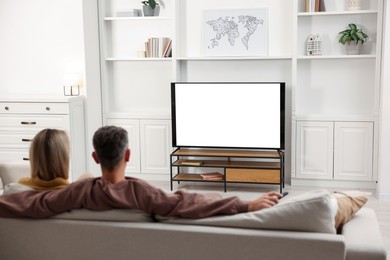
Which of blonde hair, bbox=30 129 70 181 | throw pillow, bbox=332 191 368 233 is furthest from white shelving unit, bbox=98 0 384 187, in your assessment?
blonde hair, bbox=30 129 70 181

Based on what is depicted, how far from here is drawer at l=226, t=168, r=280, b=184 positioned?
208 inches

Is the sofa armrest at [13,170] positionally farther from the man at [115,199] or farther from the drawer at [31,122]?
the man at [115,199]

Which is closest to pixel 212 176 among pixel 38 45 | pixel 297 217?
pixel 38 45

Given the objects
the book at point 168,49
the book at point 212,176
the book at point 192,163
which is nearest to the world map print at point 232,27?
the book at point 168,49

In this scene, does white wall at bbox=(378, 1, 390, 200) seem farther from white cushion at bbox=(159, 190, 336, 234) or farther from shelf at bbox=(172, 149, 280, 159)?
white cushion at bbox=(159, 190, 336, 234)

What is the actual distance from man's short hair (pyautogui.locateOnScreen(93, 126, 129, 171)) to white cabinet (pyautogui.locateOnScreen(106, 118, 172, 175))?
3.64 metres

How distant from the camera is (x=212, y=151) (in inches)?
220

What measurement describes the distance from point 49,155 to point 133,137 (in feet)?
11.9

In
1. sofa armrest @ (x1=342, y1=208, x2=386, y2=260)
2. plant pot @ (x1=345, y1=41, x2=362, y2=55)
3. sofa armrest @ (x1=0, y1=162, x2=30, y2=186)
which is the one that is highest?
plant pot @ (x1=345, y1=41, x2=362, y2=55)

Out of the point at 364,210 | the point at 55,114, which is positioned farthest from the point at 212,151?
the point at 364,210

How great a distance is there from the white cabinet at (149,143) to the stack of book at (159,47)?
747mm

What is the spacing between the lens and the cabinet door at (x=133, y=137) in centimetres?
581

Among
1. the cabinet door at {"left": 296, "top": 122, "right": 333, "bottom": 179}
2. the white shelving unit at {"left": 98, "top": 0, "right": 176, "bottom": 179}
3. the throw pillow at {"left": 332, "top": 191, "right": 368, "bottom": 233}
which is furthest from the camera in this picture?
the white shelving unit at {"left": 98, "top": 0, "right": 176, "bottom": 179}

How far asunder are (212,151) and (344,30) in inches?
75.4
